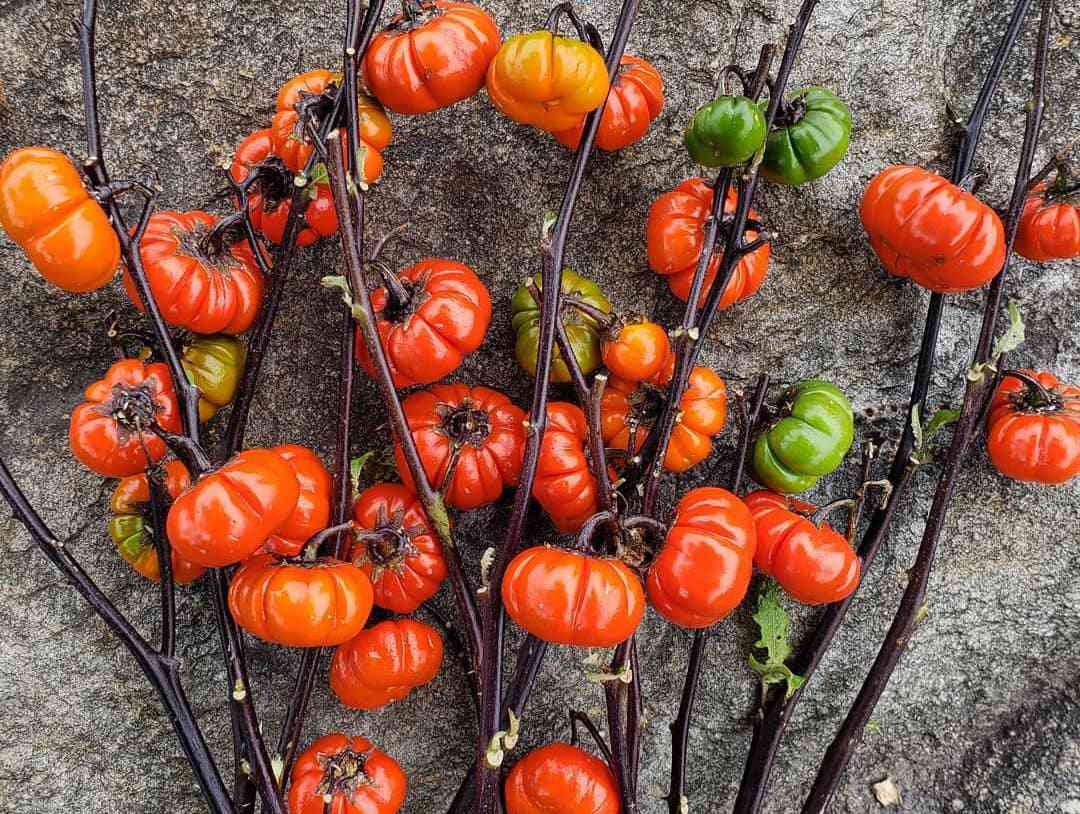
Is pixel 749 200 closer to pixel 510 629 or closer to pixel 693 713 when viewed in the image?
pixel 510 629

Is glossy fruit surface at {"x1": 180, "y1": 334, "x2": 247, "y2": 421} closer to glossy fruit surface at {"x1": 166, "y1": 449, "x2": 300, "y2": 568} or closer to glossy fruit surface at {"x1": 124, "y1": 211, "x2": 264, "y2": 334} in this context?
glossy fruit surface at {"x1": 124, "y1": 211, "x2": 264, "y2": 334}

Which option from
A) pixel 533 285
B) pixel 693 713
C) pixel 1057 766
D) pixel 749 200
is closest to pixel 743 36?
pixel 749 200

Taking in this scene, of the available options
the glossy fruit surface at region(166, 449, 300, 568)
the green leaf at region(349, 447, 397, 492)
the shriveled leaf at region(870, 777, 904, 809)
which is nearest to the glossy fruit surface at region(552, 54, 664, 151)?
the green leaf at region(349, 447, 397, 492)

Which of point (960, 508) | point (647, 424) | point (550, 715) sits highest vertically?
point (647, 424)

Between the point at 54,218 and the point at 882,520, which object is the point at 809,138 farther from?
the point at 54,218

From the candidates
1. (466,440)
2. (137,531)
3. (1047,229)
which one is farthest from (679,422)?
(137,531)
